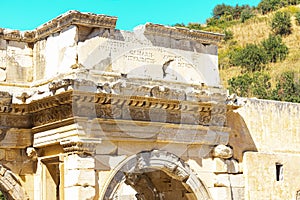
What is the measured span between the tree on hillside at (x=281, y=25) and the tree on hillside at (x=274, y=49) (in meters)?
3.49

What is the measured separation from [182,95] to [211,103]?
0.57 meters

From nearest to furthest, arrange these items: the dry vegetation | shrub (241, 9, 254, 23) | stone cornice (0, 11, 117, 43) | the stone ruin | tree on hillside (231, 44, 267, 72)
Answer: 1. the stone ruin
2. stone cornice (0, 11, 117, 43)
3. the dry vegetation
4. tree on hillside (231, 44, 267, 72)
5. shrub (241, 9, 254, 23)

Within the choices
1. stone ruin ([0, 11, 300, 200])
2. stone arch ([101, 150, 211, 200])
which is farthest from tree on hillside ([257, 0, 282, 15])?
stone arch ([101, 150, 211, 200])

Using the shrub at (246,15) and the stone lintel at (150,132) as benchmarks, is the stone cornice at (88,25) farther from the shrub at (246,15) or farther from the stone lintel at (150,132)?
the shrub at (246,15)

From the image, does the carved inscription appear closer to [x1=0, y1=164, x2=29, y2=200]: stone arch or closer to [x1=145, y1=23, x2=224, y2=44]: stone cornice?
[x1=145, y1=23, x2=224, y2=44]: stone cornice

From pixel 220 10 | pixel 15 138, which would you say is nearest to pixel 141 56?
pixel 15 138

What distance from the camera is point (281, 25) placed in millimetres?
41469

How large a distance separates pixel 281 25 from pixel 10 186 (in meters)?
34.4

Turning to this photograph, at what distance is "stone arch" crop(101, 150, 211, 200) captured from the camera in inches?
357

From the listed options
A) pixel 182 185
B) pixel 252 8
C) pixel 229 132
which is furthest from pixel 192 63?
pixel 252 8

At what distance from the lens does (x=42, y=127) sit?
30.5 ft

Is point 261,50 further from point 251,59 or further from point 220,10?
point 220,10

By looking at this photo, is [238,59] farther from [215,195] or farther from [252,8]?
[215,195]

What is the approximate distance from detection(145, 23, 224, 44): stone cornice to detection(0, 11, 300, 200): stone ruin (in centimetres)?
2
